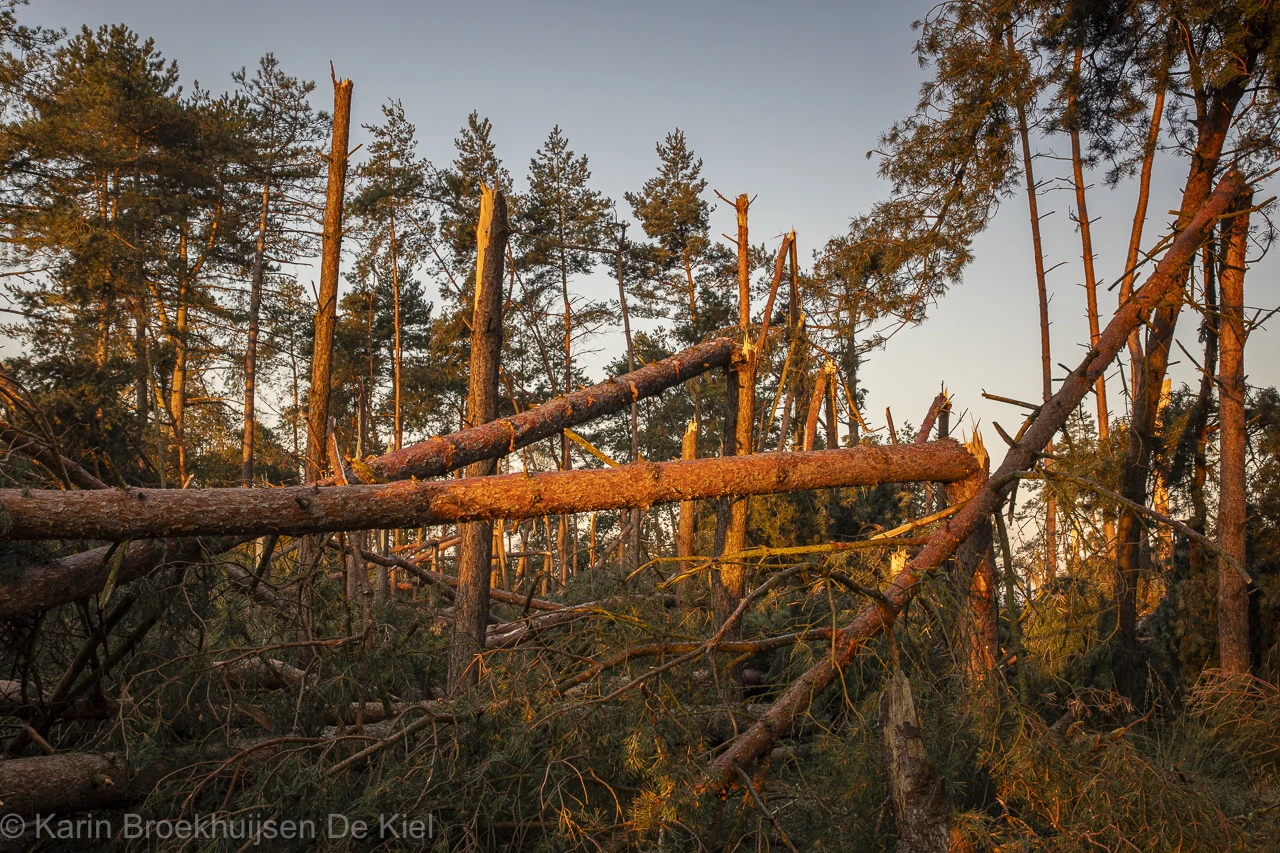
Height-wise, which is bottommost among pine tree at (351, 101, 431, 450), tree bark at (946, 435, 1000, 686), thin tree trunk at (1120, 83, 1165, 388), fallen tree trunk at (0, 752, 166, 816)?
fallen tree trunk at (0, 752, 166, 816)

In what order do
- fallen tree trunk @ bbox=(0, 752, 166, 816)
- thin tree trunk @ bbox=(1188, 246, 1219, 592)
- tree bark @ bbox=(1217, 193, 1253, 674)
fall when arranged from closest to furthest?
fallen tree trunk @ bbox=(0, 752, 166, 816) → tree bark @ bbox=(1217, 193, 1253, 674) → thin tree trunk @ bbox=(1188, 246, 1219, 592)

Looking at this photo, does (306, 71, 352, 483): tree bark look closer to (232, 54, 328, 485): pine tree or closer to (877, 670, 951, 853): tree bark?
(877, 670, 951, 853): tree bark

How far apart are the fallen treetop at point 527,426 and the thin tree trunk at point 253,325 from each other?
1481cm

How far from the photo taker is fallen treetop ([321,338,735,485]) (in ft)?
14.8

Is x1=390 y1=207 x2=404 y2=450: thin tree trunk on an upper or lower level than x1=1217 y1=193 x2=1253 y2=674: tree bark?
upper

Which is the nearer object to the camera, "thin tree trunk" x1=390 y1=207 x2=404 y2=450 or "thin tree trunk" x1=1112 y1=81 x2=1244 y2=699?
"thin tree trunk" x1=1112 y1=81 x2=1244 y2=699

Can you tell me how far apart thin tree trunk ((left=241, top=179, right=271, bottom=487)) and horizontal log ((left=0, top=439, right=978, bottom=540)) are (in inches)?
645

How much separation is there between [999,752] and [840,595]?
1.13 meters

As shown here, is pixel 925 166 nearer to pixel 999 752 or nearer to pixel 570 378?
pixel 999 752

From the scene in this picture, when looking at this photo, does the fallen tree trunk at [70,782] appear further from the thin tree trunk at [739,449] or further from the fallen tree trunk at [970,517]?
the thin tree trunk at [739,449]

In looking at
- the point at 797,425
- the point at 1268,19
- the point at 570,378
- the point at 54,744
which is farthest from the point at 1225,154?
the point at 570,378

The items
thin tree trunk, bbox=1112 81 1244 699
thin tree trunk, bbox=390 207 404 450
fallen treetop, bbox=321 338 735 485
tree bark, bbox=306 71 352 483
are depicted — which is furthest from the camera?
thin tree trunk, bbox=390 207 404 450

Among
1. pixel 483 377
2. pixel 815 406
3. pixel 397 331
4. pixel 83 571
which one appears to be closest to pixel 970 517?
pixel 483 377

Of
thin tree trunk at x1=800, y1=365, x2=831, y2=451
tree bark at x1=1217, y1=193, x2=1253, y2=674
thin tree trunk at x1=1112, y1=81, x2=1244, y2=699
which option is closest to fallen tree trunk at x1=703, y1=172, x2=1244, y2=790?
thin tree trunk at x1=1112, y1=81, x2=1244, y2=699
